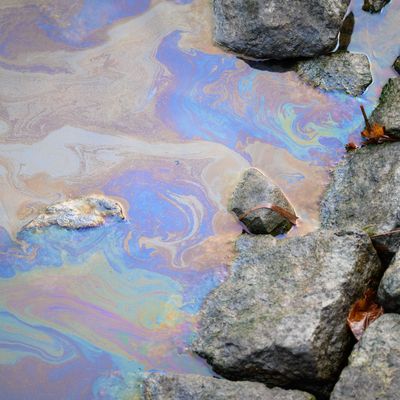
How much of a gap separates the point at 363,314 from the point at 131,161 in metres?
1.43

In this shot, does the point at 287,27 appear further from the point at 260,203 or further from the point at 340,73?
the point at 260,203

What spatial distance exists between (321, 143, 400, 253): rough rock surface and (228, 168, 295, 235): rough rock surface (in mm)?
223

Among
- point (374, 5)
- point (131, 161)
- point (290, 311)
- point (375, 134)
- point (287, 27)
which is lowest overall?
point (131, 161)

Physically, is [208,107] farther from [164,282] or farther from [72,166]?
[164,282]

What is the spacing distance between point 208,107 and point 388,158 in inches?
39.6

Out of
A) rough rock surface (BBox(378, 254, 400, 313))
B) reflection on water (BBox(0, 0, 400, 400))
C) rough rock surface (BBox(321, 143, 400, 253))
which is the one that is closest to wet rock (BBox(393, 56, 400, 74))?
reflection on water (BBox(0, 0, 400, 400))

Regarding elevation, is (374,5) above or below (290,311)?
above

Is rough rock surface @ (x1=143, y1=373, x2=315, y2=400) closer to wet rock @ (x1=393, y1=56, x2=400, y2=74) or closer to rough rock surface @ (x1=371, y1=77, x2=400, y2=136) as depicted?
rough rock surface @ (x1=371, y1=77, x2=400, y2=136)

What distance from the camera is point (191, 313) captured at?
9.43ft

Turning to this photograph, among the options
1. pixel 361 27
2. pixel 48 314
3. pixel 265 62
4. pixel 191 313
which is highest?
pixel 361 27

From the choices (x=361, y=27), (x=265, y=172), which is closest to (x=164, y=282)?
(x=265, y=172)

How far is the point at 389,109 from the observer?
10.5 ft

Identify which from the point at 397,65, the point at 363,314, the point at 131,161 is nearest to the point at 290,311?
the point at 363,314

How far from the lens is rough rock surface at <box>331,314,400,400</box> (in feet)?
7.39
